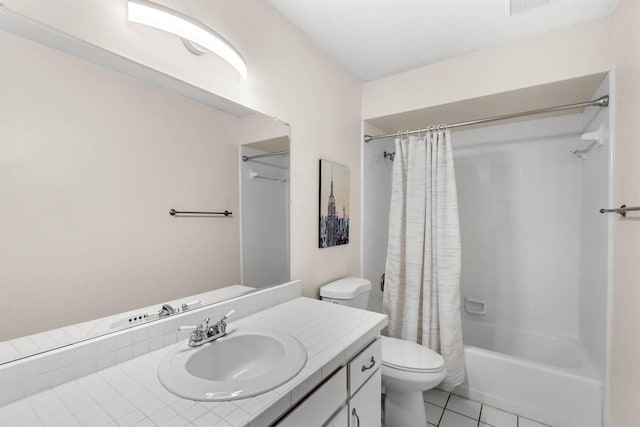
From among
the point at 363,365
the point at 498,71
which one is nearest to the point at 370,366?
the point at 363,365

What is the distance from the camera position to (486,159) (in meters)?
2.65

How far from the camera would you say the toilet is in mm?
1515

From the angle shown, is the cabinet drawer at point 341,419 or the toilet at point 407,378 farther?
the toilet at point 407,378

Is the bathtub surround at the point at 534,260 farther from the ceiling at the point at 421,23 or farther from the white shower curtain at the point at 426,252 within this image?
the ceiling at the point at 421,23

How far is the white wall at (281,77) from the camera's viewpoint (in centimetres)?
91

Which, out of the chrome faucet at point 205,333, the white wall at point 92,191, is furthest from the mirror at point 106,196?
the chrome faucet at point 205,333

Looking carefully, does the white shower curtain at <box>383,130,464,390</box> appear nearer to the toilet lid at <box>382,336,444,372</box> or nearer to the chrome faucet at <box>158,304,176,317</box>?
the toilet lid at <box>382,336,444,372</box>

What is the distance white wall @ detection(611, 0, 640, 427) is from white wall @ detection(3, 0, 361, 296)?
150 centimetres

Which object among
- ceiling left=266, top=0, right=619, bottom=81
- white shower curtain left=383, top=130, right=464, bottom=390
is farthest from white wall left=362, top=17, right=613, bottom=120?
white shower curtain left=383, top=130, right=464, bottom=390

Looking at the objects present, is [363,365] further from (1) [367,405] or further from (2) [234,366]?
(2) [234,366]

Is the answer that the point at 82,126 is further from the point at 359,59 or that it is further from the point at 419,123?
the point at 419,123

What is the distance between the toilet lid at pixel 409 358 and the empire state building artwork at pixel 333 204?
745 mm

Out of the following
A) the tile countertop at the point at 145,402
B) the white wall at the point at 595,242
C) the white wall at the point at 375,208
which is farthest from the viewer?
the white wall at the point at 375,208

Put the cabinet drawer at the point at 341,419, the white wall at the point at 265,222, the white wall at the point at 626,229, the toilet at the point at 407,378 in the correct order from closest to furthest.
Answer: the cabinet drawer at the point at 341,419 < the white wall at the point at 626,229 < the white wall at the point at 265,222 < the toilet at the point at 407,378
